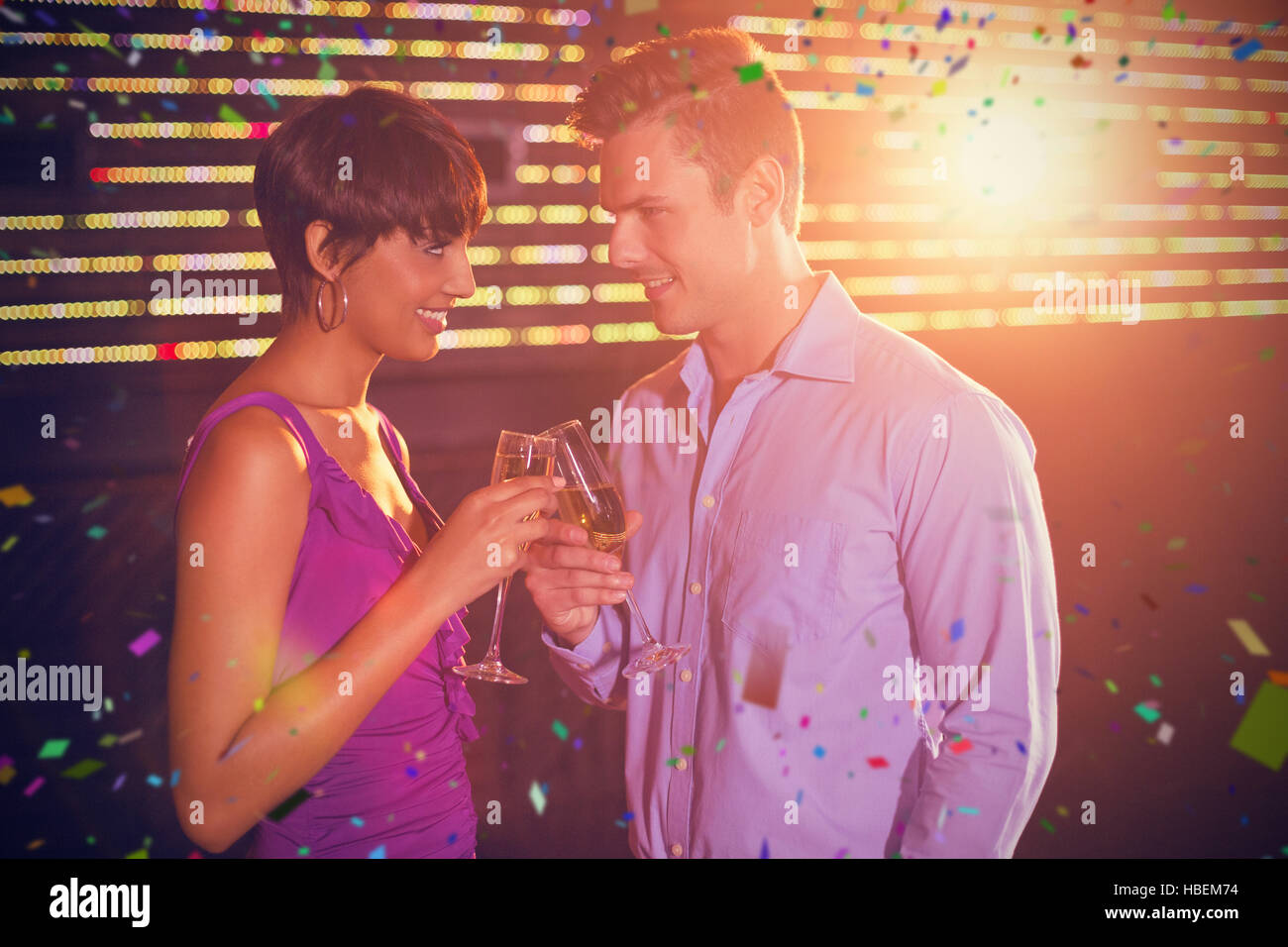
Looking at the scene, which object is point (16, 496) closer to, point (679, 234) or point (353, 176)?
point (353, 176)

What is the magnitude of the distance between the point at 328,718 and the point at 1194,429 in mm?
2997

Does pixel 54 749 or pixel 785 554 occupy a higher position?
pixel 785 554

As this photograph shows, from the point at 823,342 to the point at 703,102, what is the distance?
1.85 feet

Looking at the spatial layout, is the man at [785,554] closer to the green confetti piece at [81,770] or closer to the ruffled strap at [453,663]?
the ruffled strap at [453,663]

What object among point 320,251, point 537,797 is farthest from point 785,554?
point 537,797

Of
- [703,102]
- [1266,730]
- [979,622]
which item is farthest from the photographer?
[1266,730]

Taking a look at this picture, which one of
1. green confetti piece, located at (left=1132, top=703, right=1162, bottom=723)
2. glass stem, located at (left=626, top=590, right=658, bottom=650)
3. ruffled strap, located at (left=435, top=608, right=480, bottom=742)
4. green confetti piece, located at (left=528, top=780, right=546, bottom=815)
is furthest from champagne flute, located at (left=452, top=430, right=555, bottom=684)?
green confetti piece, located at (left=1132, top=703, right=1162, bottom=723)

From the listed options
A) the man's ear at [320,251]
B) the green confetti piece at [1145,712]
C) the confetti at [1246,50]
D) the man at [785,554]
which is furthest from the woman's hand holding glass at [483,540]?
the confetti at [1246,50]

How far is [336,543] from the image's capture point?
58.2 inches

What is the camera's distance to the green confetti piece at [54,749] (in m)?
2.31

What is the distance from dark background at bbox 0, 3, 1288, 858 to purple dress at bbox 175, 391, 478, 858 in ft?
2.75

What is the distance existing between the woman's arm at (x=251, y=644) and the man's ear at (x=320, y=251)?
0.32 m
